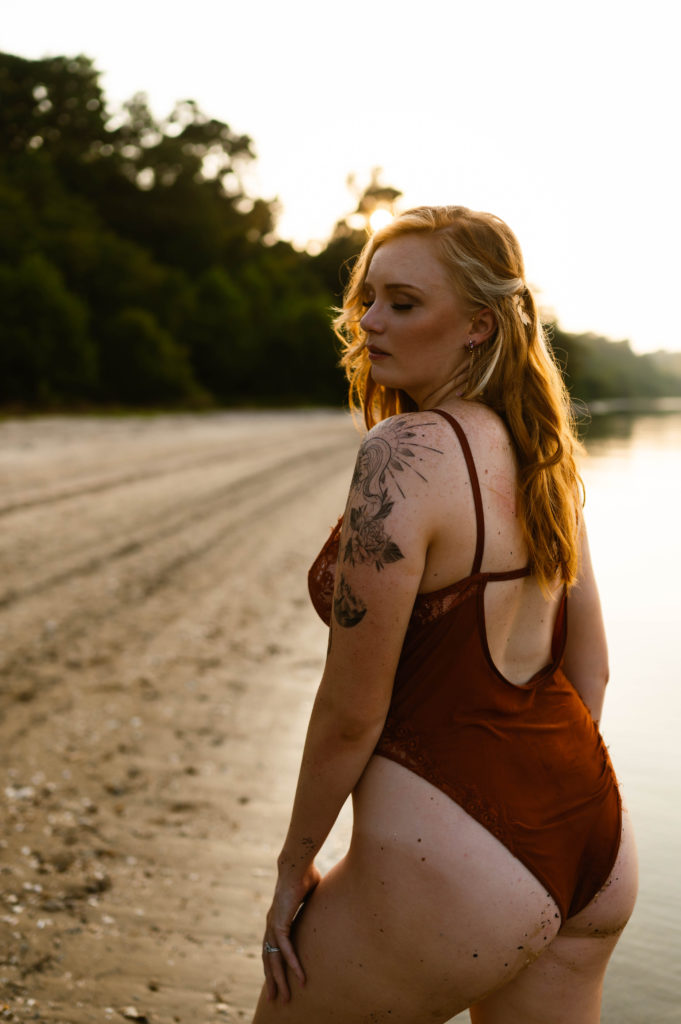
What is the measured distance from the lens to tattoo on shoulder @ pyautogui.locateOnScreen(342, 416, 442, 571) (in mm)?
1441

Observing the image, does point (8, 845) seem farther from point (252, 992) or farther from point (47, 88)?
point (47, 88)

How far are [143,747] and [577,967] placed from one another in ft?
12.4

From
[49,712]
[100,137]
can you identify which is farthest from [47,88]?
[49,712]

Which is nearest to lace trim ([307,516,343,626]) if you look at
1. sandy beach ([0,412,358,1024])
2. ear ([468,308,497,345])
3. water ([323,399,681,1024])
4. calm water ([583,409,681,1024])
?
ear ([468,308,497,345])

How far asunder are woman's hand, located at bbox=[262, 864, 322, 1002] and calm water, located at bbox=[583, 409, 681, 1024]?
84.5 inches

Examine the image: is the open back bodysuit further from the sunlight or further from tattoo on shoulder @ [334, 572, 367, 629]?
the sunlight

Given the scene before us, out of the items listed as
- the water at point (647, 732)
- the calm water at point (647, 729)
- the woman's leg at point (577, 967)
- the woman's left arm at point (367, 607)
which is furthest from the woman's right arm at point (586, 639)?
the calm water at point (647, 729)

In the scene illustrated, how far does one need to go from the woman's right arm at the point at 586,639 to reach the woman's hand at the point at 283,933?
25.6 inches

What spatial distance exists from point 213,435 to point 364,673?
2881 cm

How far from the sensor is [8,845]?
385 centimetres

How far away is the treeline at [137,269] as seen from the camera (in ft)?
134

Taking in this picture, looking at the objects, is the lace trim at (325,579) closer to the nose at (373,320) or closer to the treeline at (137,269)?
the nose at (373,320)

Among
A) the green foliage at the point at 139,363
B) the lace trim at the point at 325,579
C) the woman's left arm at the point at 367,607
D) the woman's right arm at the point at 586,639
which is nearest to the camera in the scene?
the woman's left arm at the point at 367,607

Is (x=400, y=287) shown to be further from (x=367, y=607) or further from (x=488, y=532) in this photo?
(x=367, y=607)
